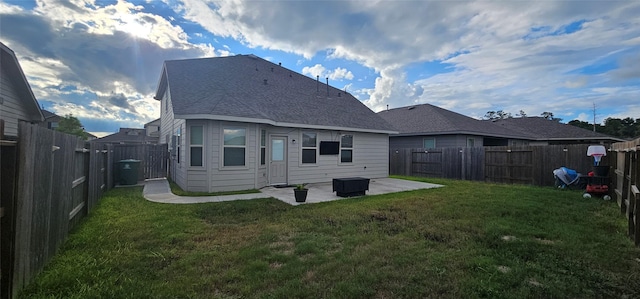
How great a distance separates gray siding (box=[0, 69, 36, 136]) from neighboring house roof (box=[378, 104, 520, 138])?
17.5 meters

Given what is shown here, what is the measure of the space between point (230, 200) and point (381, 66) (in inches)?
→ 496

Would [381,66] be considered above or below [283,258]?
above

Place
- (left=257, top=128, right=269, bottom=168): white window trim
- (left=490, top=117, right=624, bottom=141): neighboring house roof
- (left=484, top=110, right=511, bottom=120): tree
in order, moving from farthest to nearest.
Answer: (left=484, top=110, right=511, bottom=120): tree, (left=490, top=117, right=624, bottom=141): neighboring house roof, (left=257, top=128, right=269, bottom=168): white window trim

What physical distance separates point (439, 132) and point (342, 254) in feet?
50.6

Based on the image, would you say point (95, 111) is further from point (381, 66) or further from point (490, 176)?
point (490, 176)

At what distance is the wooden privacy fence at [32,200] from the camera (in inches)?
96.0

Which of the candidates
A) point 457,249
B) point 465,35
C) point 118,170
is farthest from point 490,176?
point 118,170

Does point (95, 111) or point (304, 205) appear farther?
point (95, 111)

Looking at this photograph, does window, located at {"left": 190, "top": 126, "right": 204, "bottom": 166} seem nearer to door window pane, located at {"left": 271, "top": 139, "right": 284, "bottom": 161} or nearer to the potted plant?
door window pane, located at {"left": 271, "top": 139, "right": 284, "bottom": 161}

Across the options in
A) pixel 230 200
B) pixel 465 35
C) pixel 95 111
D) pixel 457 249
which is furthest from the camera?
pixel 95 111

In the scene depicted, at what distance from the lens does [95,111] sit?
16.7 metres

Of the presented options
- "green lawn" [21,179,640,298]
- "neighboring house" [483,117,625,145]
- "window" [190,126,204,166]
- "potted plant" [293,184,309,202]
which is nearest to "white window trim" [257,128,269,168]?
"window" [190,126,204,166]

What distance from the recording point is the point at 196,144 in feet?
29.9

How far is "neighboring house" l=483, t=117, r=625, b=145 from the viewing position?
2144 cm
